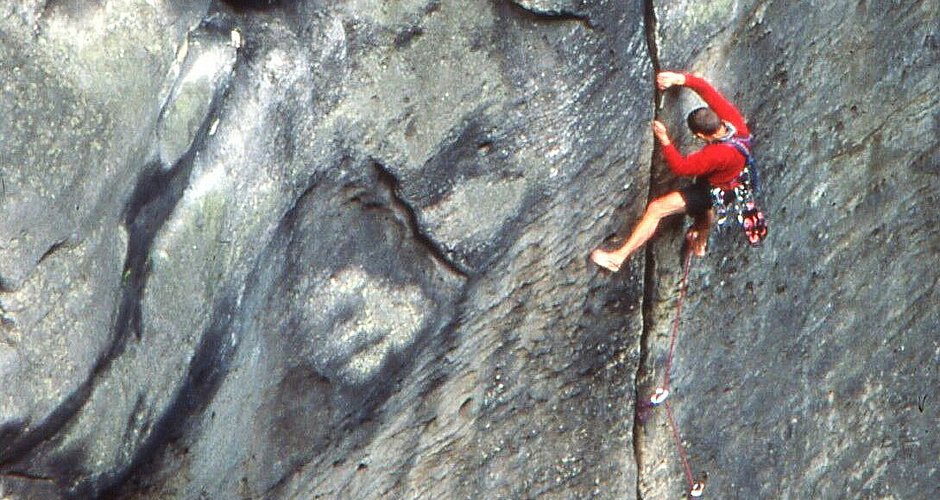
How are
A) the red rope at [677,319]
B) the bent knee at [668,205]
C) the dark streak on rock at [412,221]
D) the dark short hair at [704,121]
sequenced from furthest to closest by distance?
1. the red rope at [677,319]
2. the bent knee at [668,205]
3. the dark short hair at [704,121]
4. the dark streak on rock at [412,221]

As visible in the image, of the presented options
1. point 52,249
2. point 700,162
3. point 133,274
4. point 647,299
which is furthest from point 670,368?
point 52,249

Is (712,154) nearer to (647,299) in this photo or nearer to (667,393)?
(647,299)

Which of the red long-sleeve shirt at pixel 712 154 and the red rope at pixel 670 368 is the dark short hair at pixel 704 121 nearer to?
→ the red long-sleeve shirt at pixel 712 154

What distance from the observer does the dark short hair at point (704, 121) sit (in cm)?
544

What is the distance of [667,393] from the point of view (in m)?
6.51

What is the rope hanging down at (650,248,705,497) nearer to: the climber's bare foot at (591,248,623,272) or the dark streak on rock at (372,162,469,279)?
the climber's bare foot at (591,248,623,272)

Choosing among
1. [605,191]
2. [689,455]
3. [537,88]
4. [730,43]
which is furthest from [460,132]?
[689,455]

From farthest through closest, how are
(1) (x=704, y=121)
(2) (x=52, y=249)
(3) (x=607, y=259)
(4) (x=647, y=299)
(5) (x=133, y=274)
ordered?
(4) (x=647, y=299), (3) (x=607, y=259), (1) (x=704, y=121), (5) (x=133, y=274), (2) (x=52, y=249)

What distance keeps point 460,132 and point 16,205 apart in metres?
1.63

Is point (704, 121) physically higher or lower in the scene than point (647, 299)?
higher

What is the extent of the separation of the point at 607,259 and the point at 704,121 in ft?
2.34

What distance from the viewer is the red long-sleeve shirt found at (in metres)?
5.49

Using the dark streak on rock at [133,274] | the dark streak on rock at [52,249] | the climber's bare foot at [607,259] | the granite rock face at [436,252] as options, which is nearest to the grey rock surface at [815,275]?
the granite rock face at [436,252]

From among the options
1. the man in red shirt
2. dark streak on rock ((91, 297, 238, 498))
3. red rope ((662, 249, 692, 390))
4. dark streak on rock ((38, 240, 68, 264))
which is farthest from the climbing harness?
dark streak on rock ((38, 240, 68, 264))
